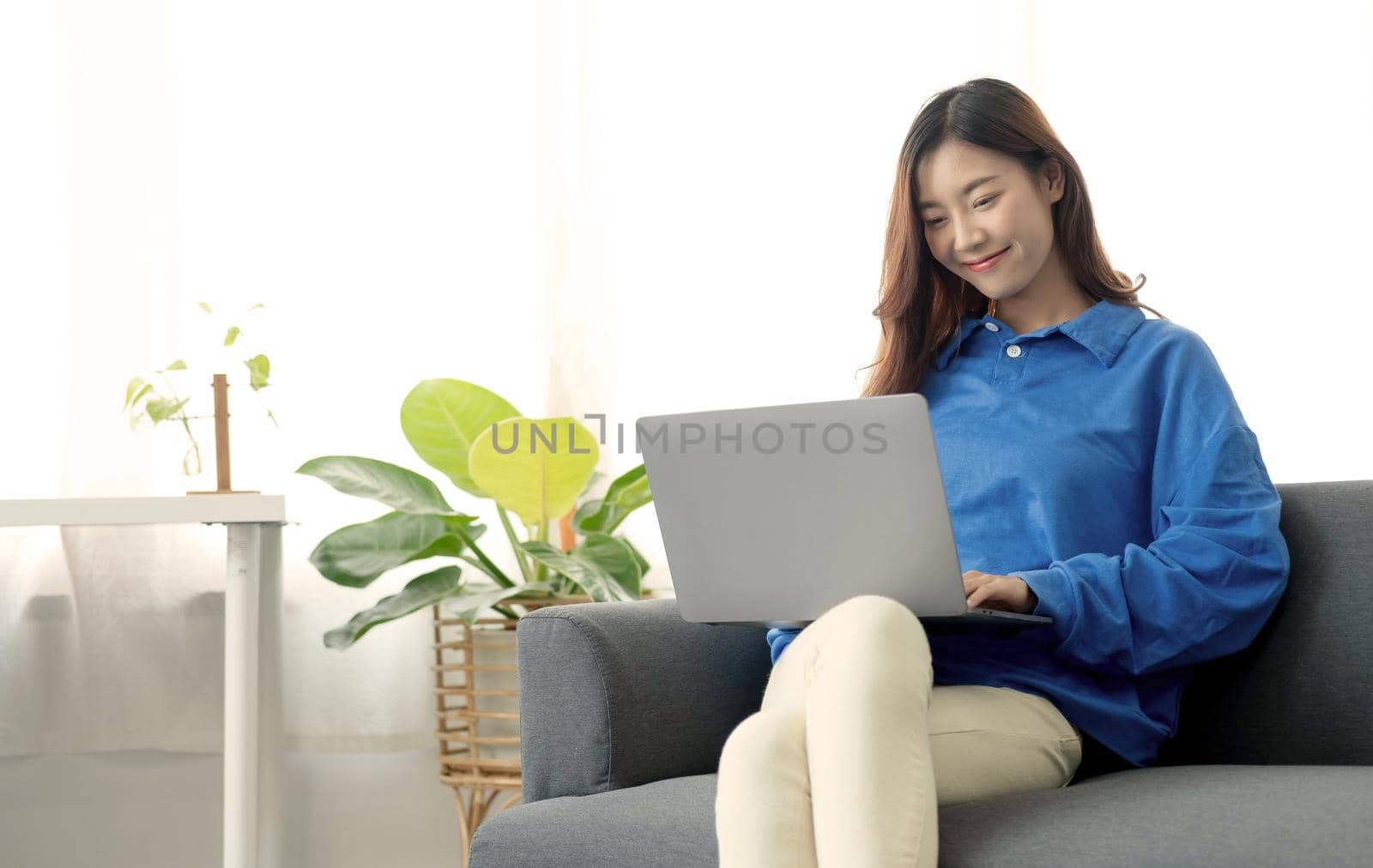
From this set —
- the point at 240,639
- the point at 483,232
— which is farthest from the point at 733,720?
the point at 483,232

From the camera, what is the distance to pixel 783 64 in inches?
105

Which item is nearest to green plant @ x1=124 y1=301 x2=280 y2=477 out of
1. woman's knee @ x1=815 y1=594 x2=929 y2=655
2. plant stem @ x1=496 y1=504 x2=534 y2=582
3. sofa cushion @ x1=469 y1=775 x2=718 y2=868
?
plant stem @ x1=496 y1=504 x2=534 y2=582

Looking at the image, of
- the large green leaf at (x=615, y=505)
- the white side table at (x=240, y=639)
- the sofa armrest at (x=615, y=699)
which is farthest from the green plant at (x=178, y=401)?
the sofa armrest at (x=615, y=699)

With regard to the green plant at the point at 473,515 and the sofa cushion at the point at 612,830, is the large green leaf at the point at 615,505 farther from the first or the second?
the sofa cushion at the point at 612,830

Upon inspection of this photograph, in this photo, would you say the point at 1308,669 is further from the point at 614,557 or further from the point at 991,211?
the point at 614,557

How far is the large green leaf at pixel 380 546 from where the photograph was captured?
7.07 ft

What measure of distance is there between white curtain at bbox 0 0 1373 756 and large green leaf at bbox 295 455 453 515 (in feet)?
0.68

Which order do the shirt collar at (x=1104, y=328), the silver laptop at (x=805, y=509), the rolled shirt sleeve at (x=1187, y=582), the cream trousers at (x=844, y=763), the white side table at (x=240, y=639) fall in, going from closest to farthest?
the cream trousers at (x=844, y=763), the silver laptop at (x=805, y=509), the rolled shirt sleeve at (x=1187, y=582), the shirt collar at (x=1104, y=328), the white side table at (x=240, y=639)

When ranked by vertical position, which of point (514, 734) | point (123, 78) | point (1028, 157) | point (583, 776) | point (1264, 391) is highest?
point (123, 78)

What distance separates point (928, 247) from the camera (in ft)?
5.10

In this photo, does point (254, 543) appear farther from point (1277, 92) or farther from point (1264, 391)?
point (1277, 92)

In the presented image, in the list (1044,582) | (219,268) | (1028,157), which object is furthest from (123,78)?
(1044,582)

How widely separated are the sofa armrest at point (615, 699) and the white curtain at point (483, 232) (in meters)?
1.16

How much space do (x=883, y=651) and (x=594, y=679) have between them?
0.39 metres
